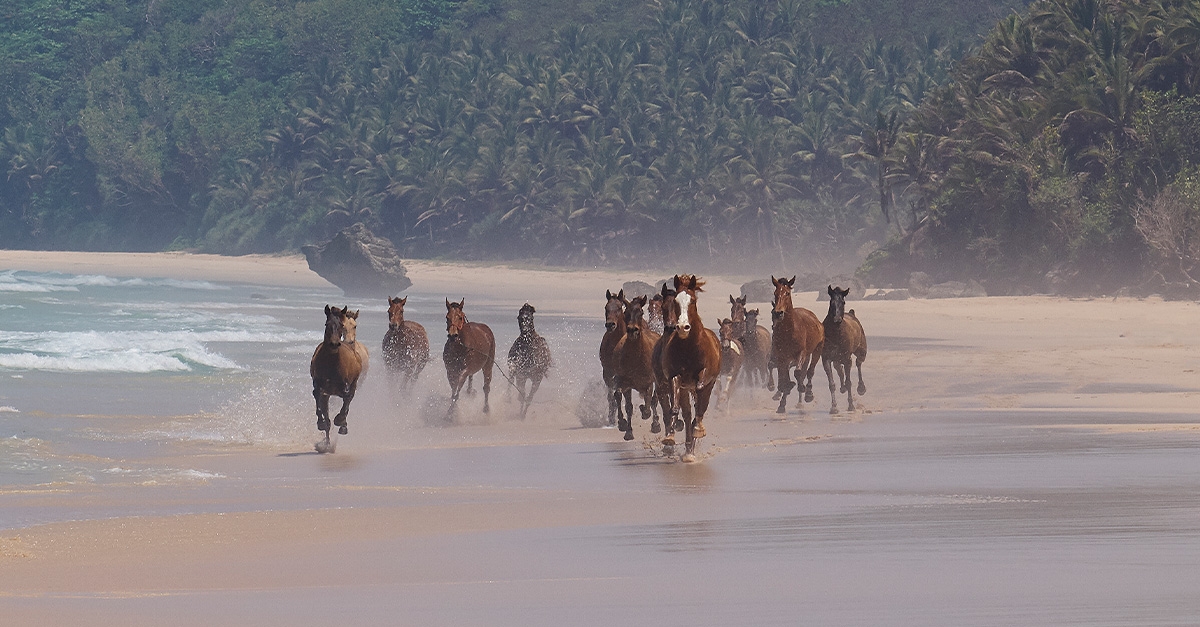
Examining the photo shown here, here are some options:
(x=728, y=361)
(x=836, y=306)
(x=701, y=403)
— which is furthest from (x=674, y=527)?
(x=836, y=306)

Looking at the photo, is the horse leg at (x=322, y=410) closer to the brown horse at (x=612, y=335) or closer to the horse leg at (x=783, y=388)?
the brown horse at (x=612, y=335)

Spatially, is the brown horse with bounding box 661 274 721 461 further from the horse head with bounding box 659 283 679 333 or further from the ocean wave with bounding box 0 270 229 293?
the ocean wave with bounding box 0 270 229 293

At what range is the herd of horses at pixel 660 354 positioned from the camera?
625 inches

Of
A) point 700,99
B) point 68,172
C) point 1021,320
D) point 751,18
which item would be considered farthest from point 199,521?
point 68,172

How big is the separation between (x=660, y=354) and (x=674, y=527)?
477 centimetres

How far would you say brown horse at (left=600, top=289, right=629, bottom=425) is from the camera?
18109mm

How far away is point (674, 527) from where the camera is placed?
37.8 feet

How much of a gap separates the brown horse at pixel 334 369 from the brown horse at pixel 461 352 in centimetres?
312

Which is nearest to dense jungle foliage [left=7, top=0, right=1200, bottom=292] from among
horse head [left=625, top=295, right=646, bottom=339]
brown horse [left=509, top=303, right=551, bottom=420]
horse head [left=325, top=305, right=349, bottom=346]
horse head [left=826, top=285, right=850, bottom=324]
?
horse head [left=826, top=285, right=850, bottom=324]

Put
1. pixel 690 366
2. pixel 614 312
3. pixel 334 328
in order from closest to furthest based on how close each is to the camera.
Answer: pixel 690 366
pixel 334 328
pixel 614 312

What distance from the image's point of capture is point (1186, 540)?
1017 cm

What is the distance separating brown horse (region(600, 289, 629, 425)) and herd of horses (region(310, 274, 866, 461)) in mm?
16

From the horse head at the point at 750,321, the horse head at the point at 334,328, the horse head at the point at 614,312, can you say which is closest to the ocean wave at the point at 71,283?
the horse head at the point at 750,321

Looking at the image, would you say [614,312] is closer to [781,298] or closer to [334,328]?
[781,298]
